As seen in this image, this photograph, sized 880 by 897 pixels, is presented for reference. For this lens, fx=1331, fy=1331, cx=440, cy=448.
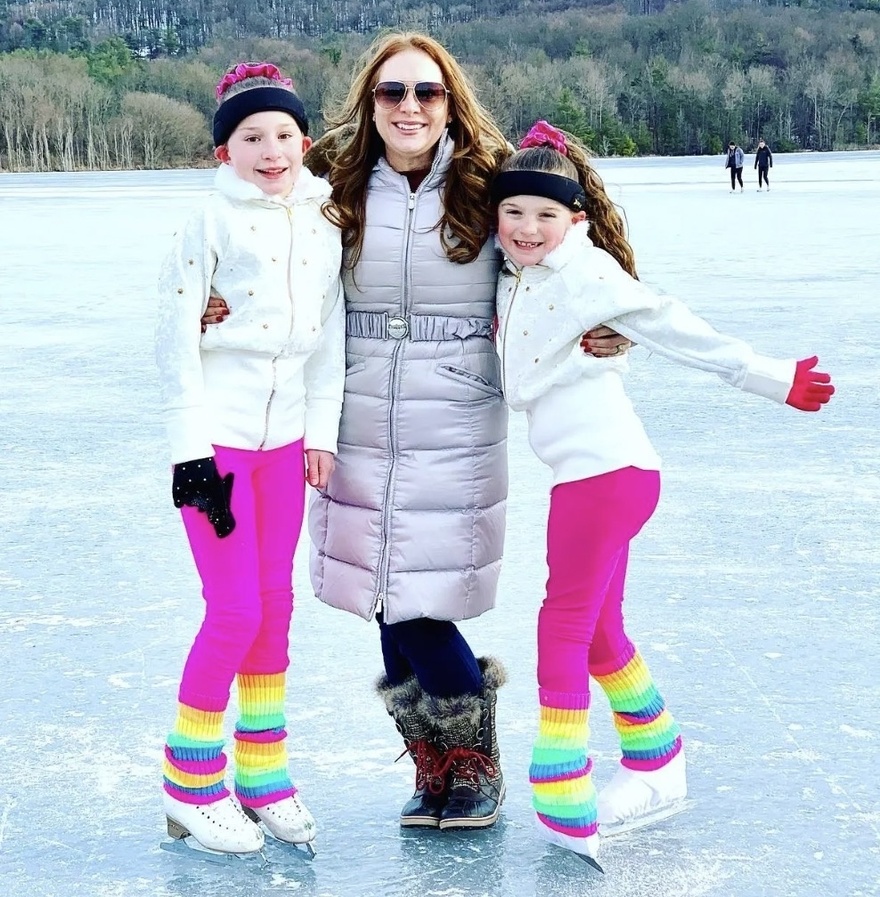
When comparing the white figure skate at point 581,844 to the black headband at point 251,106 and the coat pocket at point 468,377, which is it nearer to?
the coat pocket at point 468,377

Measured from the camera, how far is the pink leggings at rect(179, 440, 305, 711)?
2010 mm

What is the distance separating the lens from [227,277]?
1.99 meters

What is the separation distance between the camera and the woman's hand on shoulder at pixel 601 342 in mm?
2025

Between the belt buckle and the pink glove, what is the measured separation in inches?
23.7

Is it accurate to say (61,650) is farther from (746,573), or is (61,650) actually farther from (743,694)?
(746,573)

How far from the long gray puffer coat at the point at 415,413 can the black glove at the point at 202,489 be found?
0.90ft

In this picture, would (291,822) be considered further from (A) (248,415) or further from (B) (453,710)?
(A) (248,415)

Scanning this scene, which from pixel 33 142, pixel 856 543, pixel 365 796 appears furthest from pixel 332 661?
pixel 33 142

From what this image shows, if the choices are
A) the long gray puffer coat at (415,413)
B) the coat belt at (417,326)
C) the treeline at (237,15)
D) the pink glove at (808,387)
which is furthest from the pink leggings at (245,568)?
the treeline at (237,15)

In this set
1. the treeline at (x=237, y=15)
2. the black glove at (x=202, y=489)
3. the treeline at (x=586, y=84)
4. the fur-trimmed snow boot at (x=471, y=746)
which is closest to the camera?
the black glove at (x=202, y=489)

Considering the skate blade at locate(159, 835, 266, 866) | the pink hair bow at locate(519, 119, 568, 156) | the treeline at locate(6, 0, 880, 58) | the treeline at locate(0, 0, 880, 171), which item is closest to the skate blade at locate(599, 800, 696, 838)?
the skate blade at locate(159, 835, 266, 866)

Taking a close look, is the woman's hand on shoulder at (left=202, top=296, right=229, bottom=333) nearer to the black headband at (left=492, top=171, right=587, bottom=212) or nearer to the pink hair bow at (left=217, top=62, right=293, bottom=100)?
the pink hair bow at (left=217, top=62, right=293, bottom=100)

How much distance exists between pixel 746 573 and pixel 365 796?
139cm

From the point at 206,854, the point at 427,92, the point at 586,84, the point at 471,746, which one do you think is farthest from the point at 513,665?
the point at 586,84
